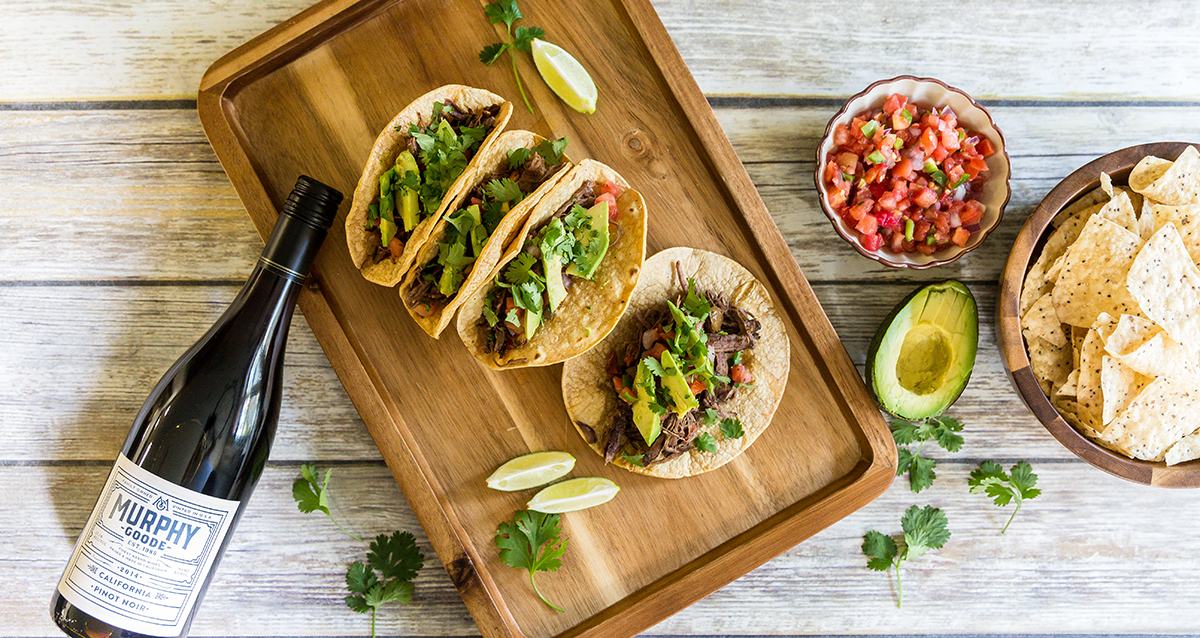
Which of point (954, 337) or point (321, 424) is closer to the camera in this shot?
point (954, 337)

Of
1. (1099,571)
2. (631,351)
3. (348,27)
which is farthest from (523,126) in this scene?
(1099,571)

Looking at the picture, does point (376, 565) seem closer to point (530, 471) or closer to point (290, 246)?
point (530, 471)

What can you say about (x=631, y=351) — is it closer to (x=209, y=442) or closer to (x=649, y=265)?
(x=649, y=265)

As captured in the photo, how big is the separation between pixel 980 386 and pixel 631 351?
130cm

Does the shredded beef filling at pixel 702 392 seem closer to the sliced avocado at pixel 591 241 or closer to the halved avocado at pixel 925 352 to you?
the sliced avocado at pixel 591 241

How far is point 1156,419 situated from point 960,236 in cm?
77

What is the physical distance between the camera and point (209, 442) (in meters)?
1.98

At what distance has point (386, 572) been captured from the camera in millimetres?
2297

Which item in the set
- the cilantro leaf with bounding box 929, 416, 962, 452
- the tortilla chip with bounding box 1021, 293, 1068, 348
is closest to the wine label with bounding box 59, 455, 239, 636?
the cilantro leaf with bounding box 929, 416, 962, 452

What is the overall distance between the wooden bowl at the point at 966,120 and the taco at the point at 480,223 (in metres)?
0.87

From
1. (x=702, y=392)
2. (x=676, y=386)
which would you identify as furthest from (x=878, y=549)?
(x=676, y=386)

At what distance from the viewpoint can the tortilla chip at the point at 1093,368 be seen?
1973mm

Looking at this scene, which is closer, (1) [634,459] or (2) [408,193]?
(2) [408,193]

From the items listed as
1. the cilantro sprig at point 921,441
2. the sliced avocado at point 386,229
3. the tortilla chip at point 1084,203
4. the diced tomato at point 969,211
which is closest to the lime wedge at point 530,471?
the sliced avocado at point 386,229
